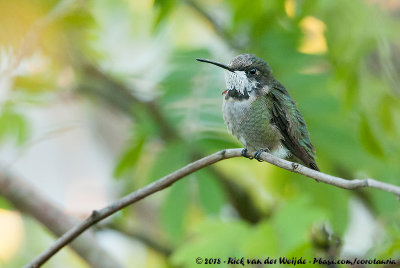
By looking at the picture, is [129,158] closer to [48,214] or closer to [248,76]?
[48,214]

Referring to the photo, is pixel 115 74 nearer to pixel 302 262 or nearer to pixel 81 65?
pixel 81 65

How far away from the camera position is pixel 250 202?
16.7 ft

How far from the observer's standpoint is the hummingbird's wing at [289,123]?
2.18m

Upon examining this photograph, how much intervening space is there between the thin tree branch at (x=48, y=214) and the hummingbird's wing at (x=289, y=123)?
1.88m

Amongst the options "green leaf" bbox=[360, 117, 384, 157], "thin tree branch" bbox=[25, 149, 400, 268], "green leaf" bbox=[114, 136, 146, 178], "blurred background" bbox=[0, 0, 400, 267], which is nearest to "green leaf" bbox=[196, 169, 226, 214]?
"blurred background" bbox=[0, 0, 400, 267]

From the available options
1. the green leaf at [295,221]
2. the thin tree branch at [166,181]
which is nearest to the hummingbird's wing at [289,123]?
the thin tree branch at [166,181]

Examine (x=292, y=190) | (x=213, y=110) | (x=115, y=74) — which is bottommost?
(x=292, y=190)

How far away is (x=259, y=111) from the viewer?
2350 millimetres

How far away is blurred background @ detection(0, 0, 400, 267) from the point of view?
282cm

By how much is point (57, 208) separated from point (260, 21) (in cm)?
192

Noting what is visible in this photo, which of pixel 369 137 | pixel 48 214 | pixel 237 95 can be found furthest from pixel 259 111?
pixel 48 214

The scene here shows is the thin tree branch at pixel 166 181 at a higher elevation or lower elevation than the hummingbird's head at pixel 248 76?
lower

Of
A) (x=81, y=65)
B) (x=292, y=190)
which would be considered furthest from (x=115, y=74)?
(x=292, y=190)

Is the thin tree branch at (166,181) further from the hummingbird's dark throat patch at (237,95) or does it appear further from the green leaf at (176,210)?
the green leaf at (176,210)
